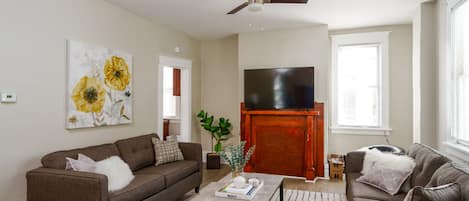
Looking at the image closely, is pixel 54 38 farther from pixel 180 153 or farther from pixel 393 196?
pixel 393 196

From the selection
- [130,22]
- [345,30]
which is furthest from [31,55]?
[345,30]

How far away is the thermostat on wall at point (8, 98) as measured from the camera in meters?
2.59

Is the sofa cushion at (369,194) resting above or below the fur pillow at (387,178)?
below

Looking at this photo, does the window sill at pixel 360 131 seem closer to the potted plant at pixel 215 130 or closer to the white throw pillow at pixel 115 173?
the potted plant at pixel 215 130

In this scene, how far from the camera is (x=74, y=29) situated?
332cm

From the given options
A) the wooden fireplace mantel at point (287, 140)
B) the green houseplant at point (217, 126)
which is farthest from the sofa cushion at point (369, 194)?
the green houseplant at point (217, 126)

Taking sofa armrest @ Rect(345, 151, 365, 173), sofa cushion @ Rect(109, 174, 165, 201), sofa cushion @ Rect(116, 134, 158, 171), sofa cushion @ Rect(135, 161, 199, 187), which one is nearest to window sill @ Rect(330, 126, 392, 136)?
sofa armrest @ Rect(345, 151, 365, 173)

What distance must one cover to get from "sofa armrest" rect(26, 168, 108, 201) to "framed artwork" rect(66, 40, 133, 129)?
2.54 ft

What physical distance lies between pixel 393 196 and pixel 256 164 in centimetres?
278

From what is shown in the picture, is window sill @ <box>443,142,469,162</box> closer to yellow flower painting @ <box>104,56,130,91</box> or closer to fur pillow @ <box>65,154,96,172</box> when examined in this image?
fur pillow @ <box>65,154,96,172</box>

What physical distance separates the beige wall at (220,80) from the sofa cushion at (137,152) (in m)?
2.26

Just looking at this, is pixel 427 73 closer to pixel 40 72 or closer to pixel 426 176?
pixel 426 176

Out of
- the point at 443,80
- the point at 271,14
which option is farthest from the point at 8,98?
the point at 443,80

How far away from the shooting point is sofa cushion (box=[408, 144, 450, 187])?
2.38 metres
